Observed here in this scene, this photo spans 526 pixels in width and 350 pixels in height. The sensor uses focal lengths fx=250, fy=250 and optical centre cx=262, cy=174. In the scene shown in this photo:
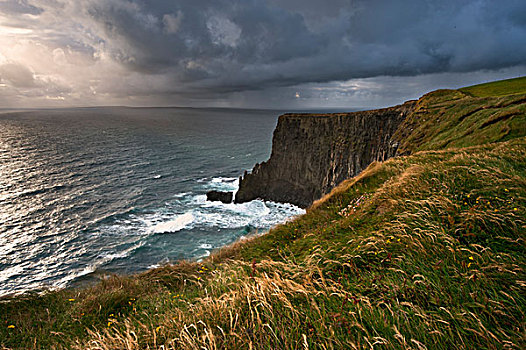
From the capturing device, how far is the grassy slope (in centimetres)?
264

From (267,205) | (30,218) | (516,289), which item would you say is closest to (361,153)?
(267,205)

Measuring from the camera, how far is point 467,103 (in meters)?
26.7

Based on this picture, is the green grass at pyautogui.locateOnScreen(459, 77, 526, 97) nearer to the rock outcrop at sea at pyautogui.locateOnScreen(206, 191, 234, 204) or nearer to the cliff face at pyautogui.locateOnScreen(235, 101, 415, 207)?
the cliff face at pyautogui.locateOnScreen(235, 101, 415, 207)

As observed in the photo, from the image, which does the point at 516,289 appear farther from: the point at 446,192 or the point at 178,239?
the point at 178,239

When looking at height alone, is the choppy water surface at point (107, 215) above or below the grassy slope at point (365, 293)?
below

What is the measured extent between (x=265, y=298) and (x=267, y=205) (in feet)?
155

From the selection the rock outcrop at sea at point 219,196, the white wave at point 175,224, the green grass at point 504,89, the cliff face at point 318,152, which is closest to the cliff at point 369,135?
the cliff face at point 318,152

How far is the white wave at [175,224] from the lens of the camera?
38.0 m

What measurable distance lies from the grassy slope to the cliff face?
31.9 meters

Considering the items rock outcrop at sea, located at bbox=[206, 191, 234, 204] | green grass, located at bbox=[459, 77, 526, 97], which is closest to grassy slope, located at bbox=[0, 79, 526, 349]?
green grass, located at bbox=[459, 77, 526, 97]

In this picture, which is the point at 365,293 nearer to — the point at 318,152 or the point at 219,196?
the point at 318,152

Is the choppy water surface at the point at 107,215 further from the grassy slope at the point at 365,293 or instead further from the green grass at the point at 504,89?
the green grass at the point at 504,89

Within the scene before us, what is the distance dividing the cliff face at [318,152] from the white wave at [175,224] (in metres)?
11.5

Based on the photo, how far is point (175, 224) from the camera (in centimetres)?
3988
